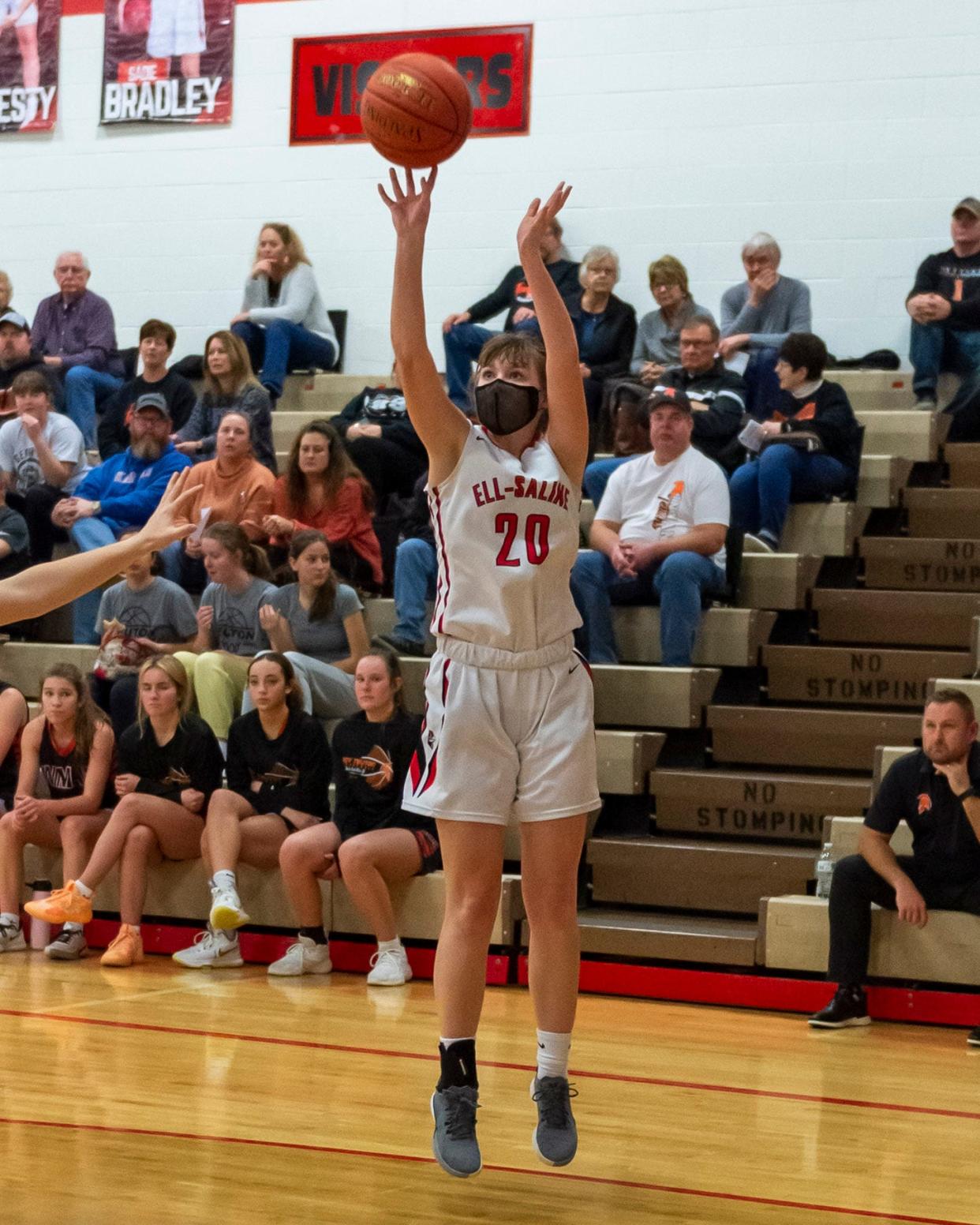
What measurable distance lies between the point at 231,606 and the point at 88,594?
42.3 inches

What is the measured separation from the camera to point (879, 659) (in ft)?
23.4

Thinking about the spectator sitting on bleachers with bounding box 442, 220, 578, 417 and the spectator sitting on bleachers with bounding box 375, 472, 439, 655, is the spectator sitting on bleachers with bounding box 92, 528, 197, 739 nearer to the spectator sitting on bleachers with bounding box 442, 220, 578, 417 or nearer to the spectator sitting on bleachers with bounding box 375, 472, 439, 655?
the spectator sitting on bleachers with bounding box 375, 472, 439, 655

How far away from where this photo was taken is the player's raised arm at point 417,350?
343cm

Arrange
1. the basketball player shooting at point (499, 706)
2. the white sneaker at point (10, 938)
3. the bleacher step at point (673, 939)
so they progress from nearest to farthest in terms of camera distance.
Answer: the basketball player shooting at point (499, 706)
the bleacher step at point (673, 939)
the white sneaker at point (10, 938)

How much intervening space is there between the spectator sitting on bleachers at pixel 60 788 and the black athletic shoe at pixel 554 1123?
3.62 meters

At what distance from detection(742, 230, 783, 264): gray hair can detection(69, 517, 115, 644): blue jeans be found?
3.54 metres

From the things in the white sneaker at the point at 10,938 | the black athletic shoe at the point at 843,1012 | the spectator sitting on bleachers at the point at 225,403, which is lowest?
the white sneaker at the point at 10,938

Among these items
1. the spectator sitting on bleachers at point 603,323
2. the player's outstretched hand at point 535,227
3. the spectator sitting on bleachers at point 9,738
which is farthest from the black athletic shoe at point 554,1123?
the spectator sitting on bleachers at point 603,323

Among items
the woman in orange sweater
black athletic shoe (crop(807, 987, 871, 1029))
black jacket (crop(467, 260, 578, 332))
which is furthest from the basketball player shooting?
black jacket (crop(467, 260, 578, 332))

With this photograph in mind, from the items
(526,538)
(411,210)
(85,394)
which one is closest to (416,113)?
(411,210)

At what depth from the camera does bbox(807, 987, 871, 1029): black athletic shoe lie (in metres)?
5.59

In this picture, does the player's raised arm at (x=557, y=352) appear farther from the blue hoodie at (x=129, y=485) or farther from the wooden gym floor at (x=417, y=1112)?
the blue hoodie at (x=129, y=485)

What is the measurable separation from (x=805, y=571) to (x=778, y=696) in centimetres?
62

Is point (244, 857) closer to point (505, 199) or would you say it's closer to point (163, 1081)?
point (163, 1081)
